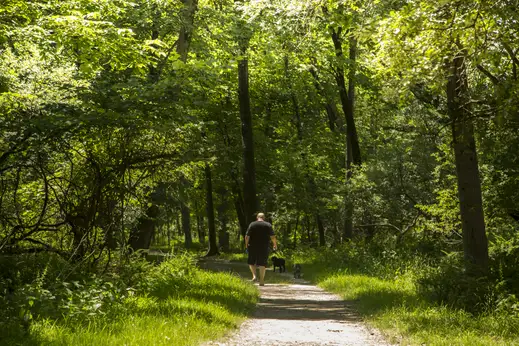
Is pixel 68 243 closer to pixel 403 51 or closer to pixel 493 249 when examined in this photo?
pixel 403 51

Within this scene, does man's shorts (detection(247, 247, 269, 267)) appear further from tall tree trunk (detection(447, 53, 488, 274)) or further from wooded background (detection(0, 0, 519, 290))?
tall tree trunk (detection(447, 53, 488, 274))

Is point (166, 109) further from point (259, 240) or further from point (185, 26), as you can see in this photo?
point (185, 26)

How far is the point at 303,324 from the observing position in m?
10.4

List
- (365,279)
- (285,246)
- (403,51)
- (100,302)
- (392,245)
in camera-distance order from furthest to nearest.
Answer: (285,246), (392,245), (365,279), (403,51), (100,302)

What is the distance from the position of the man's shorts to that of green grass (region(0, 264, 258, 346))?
2.95 meters

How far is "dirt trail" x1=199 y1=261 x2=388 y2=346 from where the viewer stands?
8484mm

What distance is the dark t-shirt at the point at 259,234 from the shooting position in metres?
16.3

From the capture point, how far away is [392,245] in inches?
768

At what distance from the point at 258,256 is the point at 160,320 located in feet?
27.8

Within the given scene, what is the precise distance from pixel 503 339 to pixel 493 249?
22.0 feet

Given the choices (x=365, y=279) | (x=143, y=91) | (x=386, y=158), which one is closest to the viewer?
(x=143, y=91)

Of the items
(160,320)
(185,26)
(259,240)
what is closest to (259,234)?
(259,240)

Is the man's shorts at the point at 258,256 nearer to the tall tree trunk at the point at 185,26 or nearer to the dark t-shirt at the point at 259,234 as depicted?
the dark t-shirt at the point at 259,234

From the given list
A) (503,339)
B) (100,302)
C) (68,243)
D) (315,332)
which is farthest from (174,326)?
(68,243)
